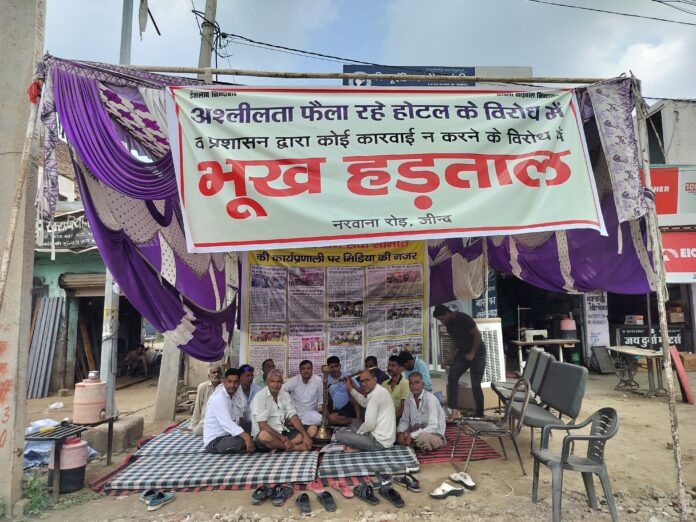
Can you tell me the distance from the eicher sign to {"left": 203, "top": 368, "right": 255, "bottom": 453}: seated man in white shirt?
2365mm

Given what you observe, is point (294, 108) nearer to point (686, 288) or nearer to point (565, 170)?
point (565, 170)

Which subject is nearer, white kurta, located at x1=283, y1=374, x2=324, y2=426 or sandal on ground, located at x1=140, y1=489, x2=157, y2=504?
sandal on ground, located at x1=140, y1=489, x2=157, y2=504

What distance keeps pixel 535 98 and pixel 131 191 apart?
3438 mm

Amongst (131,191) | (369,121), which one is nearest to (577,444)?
(369,121)

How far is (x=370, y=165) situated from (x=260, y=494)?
3.01 m

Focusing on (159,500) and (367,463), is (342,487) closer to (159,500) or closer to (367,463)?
(367,463)

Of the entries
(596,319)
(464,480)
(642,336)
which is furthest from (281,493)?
(642,336)

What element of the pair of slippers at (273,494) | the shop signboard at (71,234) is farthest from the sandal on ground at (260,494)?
the shop signboard at (71,234)

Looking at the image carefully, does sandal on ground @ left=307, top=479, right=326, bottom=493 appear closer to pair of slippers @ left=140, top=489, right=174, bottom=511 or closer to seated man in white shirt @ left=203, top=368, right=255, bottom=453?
seated man in white shirt @ left=203, top=368, right=255, bottom=453

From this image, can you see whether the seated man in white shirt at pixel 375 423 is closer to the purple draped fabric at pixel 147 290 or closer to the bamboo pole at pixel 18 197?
the purple draped fabric at pixel 147 290

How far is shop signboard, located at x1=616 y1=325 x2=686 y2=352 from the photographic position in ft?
34.4

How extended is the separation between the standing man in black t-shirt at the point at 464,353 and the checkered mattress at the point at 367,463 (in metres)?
1.88

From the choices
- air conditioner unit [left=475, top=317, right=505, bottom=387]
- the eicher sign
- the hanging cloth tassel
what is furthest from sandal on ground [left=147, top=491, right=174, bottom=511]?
air conditioner unit [left=475, top=317, right=505, bottom=387]

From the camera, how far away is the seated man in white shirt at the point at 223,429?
15.6ft
